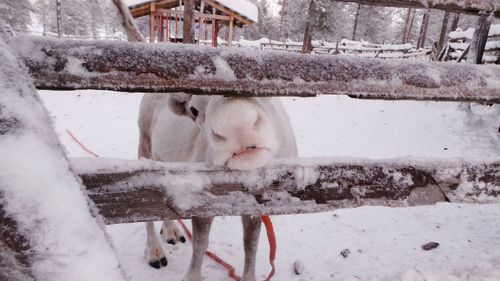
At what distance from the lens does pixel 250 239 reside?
275cm

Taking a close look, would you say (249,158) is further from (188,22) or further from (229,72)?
(188,22)

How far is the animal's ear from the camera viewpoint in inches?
82.0

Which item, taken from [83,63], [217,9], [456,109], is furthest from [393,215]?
[217,9]

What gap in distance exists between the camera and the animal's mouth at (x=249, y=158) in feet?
4.77

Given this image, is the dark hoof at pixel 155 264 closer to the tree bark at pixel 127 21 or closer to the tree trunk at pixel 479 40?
the tree bark at pixel 127 21

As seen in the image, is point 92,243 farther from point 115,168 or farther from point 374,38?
point 374,38

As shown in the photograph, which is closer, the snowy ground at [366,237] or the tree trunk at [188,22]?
the snowy ground at [366,237]

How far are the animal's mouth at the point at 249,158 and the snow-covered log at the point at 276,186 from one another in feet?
0.20

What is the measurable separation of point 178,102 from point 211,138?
2.39 ft

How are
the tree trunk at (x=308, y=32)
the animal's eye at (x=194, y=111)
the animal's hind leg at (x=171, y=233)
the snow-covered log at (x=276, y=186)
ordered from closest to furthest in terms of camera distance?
1. the snow-covered log at (x=276, y=186)
2. the animal's eye at (x=194, y=111)
3. the animal's hind leg at (x=171, y=233)
4. the tree trunk at (x=308, y=32)

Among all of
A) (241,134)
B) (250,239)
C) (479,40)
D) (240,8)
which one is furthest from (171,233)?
(240,8)

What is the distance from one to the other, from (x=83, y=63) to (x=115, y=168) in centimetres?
46

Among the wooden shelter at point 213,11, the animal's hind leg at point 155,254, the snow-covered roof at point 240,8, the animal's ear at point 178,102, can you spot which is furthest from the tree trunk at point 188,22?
the animal's ear at point 178,102

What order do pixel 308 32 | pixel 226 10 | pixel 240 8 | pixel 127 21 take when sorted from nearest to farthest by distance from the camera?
pixel 127 21 → pixel 226 10 → pixel 240 8 → pixel 308 32
